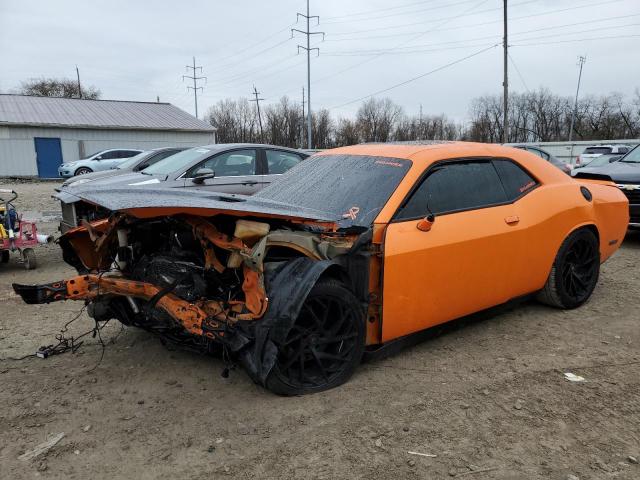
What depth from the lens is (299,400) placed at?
309cm

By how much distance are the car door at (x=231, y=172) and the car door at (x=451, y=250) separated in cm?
414

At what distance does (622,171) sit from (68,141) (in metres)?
30.0

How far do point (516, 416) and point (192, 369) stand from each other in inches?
83.5

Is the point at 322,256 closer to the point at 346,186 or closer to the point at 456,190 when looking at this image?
the point at 346,186

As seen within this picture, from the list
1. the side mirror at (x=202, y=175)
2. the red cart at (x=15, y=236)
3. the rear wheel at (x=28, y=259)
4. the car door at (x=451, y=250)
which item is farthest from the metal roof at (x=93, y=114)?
the car door at (x=451, y=250)

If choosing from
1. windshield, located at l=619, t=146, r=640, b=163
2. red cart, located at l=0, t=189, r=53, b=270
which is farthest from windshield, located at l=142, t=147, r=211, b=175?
windshield, located at l=619, t=146, r=640, b=163

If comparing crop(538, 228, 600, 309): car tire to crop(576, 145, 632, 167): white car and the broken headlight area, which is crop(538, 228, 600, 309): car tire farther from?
crop(576, 145, 632, 167): white car

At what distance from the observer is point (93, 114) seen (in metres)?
32.3

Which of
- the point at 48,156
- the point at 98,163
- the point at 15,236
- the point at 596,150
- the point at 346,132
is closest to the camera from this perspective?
the point at 15,236

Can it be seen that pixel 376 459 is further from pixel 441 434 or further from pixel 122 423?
pixel 122 423

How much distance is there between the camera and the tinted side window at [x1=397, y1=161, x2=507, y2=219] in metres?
3.58

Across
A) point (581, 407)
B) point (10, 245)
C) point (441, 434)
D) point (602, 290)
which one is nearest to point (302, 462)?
point (441, 434)

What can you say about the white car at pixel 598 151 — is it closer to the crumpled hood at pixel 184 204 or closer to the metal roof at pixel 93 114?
the metal roof at pixel 93 114

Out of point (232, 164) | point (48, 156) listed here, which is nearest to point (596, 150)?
point (232, 164)
